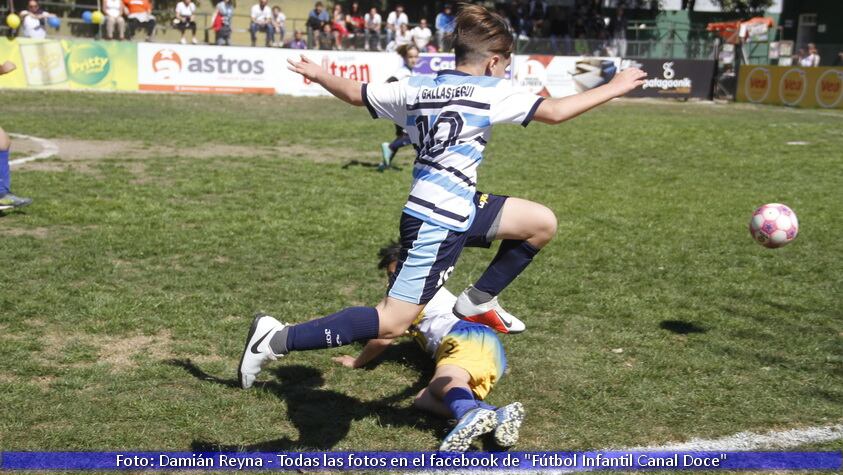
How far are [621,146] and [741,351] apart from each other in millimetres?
11114

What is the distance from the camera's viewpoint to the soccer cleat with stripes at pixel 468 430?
3.88m

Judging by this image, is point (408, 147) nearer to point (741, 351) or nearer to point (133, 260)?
point (133, 260)

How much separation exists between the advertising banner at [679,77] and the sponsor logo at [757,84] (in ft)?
5.04

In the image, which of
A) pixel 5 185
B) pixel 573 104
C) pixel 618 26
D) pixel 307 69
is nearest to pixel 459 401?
pixel 573 104

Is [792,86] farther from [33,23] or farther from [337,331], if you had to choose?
[337,331]

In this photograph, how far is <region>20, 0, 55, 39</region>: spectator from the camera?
79.4 ft

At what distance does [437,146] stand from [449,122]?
136 mm

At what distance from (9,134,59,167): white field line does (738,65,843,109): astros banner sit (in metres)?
23.9

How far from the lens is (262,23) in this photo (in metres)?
28.5

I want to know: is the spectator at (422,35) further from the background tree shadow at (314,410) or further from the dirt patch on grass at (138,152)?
the background tree shadow at (314,410)

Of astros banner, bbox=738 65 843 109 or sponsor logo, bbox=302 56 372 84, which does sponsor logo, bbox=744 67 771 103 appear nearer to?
astros banner, bbox=738 65 843 109

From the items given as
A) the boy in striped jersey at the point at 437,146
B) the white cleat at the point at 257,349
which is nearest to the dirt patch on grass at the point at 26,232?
the white cleat at the point at 257,349

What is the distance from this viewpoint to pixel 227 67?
83.8ft

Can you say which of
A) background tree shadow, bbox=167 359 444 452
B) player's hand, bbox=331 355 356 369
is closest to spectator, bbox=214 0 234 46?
player's hand, bbox=331 355 356 369
